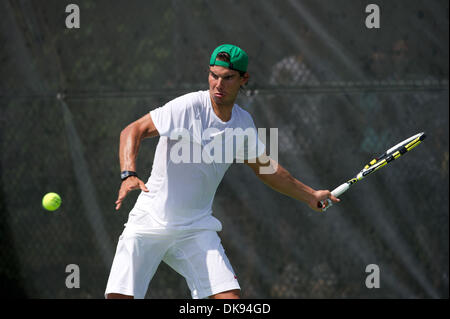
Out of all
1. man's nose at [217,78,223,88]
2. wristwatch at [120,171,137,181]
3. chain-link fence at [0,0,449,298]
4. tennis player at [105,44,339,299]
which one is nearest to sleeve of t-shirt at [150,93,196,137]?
tennis player at [105,44,339,299]

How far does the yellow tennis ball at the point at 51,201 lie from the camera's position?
4.32 metres

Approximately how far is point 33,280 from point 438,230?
287 cm

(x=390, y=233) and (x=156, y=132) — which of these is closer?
(x=156, y=132)

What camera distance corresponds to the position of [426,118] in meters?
4.62

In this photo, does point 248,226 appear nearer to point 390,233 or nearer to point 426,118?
point 390,233

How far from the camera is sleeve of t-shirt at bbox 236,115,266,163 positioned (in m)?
3.43

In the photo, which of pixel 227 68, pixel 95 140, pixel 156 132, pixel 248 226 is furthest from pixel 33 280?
pixel 227 68

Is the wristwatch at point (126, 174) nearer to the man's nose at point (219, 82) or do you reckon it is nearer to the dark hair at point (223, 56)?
the man's nose at point (219, 82)

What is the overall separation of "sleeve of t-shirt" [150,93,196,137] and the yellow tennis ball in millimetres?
1420

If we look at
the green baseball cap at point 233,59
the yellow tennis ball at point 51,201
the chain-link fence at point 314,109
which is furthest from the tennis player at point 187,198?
the chain-link fence at point 314,109

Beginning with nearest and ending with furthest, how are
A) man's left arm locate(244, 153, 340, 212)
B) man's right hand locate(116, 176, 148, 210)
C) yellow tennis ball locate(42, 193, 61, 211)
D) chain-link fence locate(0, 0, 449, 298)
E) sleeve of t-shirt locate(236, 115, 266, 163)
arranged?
1. man's right hand locate(116, 176, 148, 210)
2. sleeve of t-shirt locate(236, 115, 266, 163)
3. man's left arm locate(244, 153, 340, 212)
4. yellow tennis ball locate(42, 193, 61, 211)
5. chain-link fence locate(0, 0, 449, 298)

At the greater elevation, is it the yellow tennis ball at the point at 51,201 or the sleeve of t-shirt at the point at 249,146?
the sleeve of t-shirt at the point at 249,146

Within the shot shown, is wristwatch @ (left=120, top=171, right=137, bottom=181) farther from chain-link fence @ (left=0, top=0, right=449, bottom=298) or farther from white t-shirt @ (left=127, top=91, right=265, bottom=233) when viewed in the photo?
chain-link fence @ (left=0, top=0, right=449, bottom=298)

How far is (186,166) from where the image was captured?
329 cm
